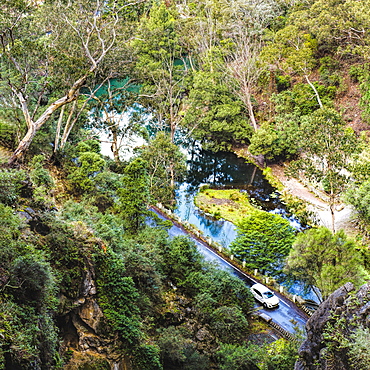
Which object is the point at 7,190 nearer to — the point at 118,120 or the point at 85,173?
the point at 85,173

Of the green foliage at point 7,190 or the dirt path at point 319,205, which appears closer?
the green foliage at point 7,190

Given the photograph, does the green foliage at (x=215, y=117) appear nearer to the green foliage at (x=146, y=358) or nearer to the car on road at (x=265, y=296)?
the car on road at (x=265, y=296)

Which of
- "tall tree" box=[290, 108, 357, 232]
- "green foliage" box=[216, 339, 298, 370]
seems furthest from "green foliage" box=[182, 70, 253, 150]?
"green foliage" box=[216, 339, 298, 370]

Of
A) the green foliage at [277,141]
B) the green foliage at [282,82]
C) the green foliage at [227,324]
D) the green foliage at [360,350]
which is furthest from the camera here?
the green foliage at [282,82]

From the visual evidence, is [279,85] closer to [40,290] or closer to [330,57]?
[330,57]

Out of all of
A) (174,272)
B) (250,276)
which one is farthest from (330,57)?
(174,272)

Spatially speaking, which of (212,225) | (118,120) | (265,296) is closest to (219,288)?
(265,296)

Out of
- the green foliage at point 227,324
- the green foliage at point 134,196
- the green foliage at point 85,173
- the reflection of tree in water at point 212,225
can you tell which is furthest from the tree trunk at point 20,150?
the reflection of tree in water at point 212,225

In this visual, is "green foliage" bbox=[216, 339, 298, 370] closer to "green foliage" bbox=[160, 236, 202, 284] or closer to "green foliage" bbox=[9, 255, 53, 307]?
"green foliage" bbox=[160, 236, 202, 284]
